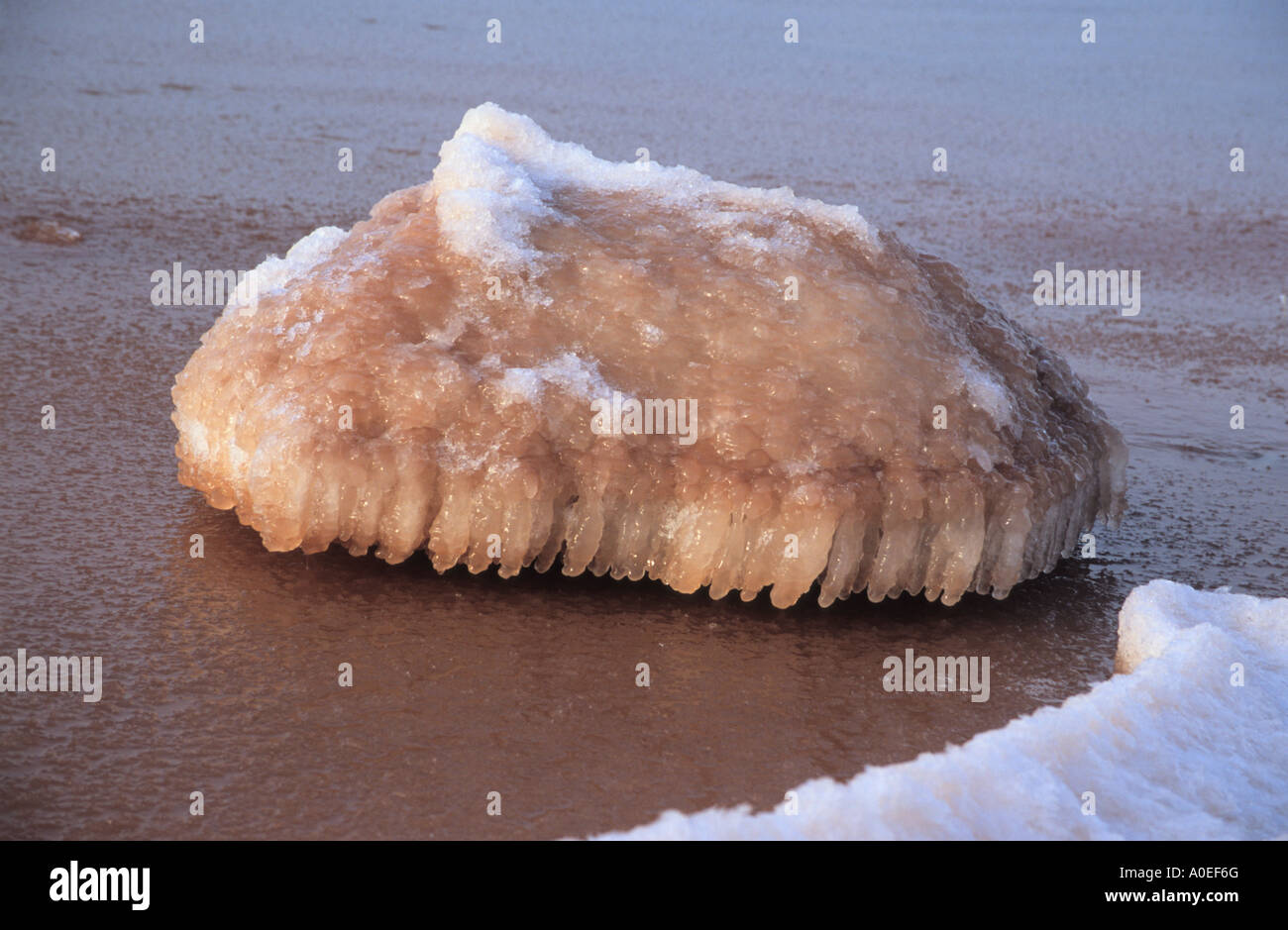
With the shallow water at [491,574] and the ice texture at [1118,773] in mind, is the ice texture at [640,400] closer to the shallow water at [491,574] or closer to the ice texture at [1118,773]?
the shallow water at [491,574]

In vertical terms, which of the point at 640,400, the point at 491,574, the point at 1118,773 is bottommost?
the point at 1118,773

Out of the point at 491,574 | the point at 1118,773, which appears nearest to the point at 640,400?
the point at 491,574

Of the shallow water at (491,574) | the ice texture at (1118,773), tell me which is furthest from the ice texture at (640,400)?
the ice texture at (1118,773)

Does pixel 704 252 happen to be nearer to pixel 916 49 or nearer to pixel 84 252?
pixel 84 252

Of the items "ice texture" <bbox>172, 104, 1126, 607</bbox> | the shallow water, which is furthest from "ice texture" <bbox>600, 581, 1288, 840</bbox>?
"ice texture" <bbox>172, 104, 1126, 607</bbox>

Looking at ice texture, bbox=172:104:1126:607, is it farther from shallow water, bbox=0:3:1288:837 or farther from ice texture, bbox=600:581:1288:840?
ice texture, bbox=600:581:1288:840

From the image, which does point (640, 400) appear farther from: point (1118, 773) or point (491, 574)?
point (1118, 773)
